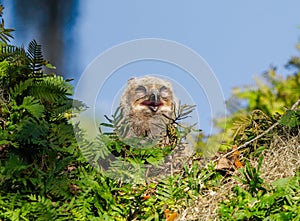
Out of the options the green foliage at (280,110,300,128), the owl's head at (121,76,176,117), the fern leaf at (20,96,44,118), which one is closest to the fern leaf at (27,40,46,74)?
the fern leaf at (20,96,44,118)

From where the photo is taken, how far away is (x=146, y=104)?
14.5 feet

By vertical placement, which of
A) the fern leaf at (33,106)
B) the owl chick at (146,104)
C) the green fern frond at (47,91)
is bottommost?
the fern leaf at (33,106)

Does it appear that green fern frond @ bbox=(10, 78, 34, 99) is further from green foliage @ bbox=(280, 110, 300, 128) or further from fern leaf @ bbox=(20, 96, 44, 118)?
green foliage @ bbox=(280, 110, 300, 128)

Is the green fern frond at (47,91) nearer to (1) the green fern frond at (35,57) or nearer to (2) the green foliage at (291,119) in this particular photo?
(1) the green fern frond at (35,57)

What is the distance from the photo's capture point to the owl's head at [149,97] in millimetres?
4359

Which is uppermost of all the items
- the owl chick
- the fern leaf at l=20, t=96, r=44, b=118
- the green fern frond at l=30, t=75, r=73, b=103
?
the owl chick

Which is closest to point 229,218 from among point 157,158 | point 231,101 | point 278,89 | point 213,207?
point 213,207

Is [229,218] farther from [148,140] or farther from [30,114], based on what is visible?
[30,114]

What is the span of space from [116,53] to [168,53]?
300 mm

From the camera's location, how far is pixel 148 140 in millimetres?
3959

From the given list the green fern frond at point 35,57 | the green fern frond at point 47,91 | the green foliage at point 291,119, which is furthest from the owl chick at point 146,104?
the green foliage at point 291,119

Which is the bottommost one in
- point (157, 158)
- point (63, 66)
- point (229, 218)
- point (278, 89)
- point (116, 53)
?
point (229, 218)

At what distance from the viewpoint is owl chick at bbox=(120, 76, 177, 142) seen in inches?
167

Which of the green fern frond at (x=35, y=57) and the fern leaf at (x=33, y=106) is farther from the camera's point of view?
the green fern frond at (x=35, y=57)
